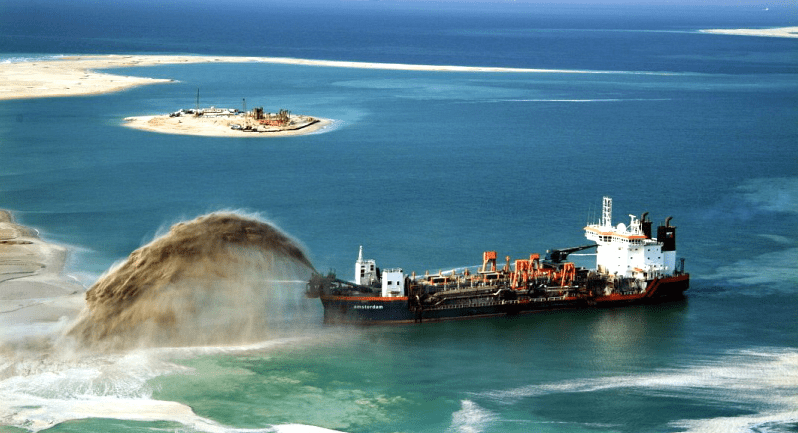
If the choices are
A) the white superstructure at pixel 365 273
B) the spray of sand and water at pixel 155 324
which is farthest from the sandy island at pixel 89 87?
the white superstructure at pixel 365 273

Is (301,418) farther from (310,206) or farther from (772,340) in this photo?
(310,206)

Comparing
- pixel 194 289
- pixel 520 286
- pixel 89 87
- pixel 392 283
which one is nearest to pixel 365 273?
pixel 392 283

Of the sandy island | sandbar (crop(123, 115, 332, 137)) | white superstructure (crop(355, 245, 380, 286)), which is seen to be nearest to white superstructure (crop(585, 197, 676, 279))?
white superstructure (crop(355, 245, 380, 286))

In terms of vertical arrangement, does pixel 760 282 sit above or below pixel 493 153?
below

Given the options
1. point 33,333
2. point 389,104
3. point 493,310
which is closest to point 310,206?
point 493,310

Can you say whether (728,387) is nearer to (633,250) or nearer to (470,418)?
(470,418)
